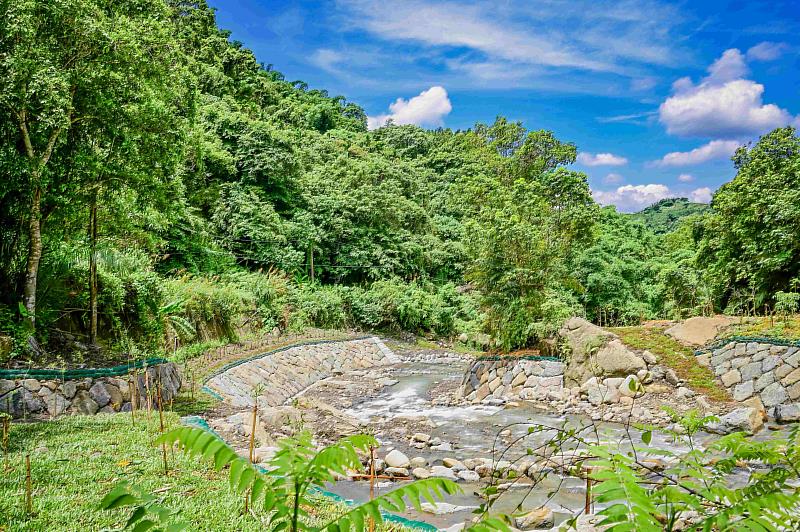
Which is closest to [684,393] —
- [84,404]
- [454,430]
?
[454,430]

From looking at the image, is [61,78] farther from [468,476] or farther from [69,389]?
[468,476]

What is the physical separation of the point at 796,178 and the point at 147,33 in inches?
695

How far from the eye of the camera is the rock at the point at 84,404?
782cm

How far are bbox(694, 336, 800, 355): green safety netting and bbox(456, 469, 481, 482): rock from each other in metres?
8.39

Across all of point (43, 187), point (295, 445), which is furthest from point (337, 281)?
point (295, 445)

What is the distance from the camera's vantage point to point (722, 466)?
147cm

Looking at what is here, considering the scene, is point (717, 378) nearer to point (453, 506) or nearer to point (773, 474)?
point (453, 506)

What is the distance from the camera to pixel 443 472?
752 centimetres

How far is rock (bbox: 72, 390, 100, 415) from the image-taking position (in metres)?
7.82

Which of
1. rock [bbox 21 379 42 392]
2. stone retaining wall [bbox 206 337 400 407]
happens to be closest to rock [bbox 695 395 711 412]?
stone retaining wall [bbox 206 337 400 407]

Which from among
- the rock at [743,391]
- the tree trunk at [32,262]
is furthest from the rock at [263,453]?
the rock at [743,391]

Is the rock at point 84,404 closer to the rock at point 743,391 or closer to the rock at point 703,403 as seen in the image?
the rock at point 703,403

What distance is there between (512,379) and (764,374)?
19.8 ft

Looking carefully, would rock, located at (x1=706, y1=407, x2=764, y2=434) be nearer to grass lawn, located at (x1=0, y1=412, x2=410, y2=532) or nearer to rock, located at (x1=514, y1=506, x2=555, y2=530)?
rock, located at (x1=514, y1=506, x2=555, y2=530)
